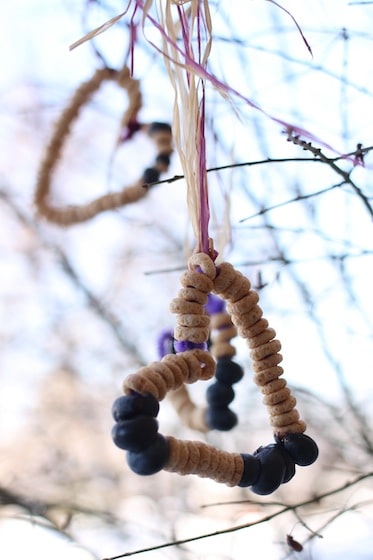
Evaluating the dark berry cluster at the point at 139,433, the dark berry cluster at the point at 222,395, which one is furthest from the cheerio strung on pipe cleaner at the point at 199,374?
the dark berry cluster at the point at 222,395

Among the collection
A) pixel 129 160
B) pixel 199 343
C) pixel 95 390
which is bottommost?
pixel 199 343

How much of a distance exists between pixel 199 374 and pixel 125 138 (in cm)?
34

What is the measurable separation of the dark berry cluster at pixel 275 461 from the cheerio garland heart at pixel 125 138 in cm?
25

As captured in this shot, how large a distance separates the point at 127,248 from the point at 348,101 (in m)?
0.37

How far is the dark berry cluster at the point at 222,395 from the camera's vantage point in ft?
1.40

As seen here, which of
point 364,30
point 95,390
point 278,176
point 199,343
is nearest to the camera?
point 199,343

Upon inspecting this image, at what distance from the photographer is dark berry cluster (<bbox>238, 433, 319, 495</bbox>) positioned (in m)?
0.29

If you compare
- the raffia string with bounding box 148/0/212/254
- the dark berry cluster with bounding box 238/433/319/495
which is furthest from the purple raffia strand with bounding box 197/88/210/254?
the dark berry cluster with bounding box 238/433/319/495

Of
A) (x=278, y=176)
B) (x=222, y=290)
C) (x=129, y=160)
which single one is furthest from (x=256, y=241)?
(x=222, y=290)

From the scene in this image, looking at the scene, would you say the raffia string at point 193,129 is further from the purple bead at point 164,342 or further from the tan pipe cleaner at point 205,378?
the purple bead at point 164,342

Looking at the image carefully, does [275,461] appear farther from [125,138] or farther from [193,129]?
[125,138]

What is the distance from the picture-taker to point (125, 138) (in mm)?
584

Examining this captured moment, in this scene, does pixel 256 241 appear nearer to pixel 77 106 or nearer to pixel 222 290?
pixel 77 106

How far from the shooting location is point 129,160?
2.80ft
